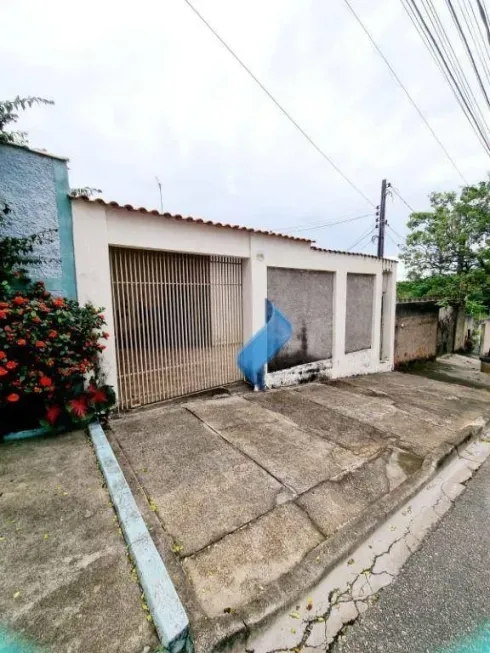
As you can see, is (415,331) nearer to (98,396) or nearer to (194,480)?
(194,480)

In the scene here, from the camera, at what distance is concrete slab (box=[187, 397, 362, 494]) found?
9.85 feet

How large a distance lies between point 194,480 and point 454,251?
15627 mm

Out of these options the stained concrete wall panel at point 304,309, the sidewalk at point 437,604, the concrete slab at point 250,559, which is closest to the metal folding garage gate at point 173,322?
the stained concrete wall panel at point 304,309

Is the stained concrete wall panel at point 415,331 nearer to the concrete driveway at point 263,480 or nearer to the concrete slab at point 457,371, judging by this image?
the concrete slab at point 457,371

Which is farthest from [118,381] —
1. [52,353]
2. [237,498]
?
[237,498]

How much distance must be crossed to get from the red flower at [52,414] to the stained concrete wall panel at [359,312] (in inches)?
261

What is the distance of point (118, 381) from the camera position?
4297 mm

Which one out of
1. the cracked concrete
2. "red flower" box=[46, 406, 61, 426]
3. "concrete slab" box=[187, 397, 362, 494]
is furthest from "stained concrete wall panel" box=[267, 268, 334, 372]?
"red flower" box=[46, 406, 61, 426]

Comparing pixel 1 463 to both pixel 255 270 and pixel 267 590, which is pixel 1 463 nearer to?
pixel 267 590

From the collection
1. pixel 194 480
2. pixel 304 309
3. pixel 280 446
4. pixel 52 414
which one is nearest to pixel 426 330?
pixel 304 309

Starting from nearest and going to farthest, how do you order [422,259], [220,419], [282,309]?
[220,419] → [282,309] → [422,259]

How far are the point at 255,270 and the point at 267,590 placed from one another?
4.62 meters

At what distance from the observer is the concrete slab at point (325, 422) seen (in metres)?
3.72

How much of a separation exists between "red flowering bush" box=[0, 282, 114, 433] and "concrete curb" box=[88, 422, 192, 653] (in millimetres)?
1129
